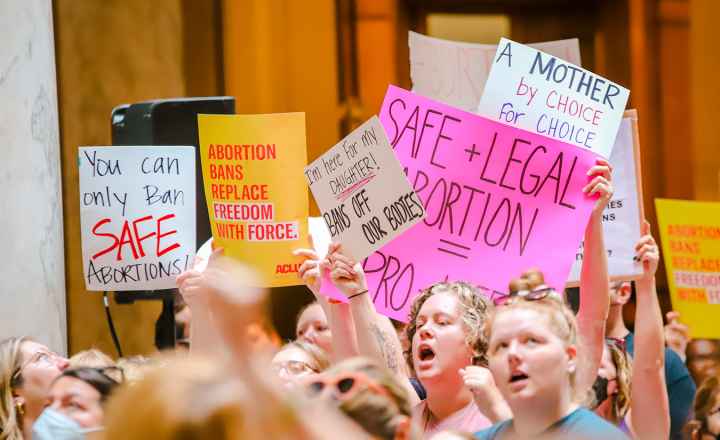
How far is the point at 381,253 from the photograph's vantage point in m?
4.07

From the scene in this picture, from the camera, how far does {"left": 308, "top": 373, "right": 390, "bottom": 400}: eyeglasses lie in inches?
90.5

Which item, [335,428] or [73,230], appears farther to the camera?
[73,230]

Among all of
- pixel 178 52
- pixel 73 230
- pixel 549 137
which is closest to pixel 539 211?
pixel 549 137

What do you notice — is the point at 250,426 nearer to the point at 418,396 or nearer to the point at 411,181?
the point at 418,396

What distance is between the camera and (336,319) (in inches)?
156

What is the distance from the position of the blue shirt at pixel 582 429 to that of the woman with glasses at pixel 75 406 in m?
0.93

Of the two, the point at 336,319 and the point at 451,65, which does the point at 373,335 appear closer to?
the point at 336,319

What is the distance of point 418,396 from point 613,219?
948 mm

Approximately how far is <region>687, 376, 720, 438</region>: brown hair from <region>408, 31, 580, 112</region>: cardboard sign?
1477 mm

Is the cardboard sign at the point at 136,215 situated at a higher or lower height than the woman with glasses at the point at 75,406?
higher

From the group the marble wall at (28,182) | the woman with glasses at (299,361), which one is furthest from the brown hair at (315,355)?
the marble wall at (28,182)

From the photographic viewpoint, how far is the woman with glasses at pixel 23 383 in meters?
3.71

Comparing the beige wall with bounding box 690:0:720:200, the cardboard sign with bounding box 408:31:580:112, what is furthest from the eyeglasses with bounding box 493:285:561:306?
the beige wall with bounding box 690:0:720:200

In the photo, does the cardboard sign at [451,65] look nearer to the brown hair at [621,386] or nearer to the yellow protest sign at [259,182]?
the yellow protest sign at [259,182]
